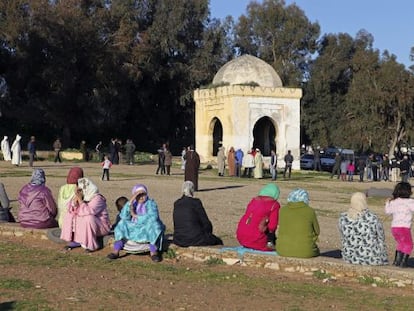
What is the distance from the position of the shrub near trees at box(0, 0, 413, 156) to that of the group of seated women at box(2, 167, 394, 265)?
107 ft

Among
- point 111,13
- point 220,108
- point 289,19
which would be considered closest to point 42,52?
point 111,13

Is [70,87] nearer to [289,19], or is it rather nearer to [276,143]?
[276,143]

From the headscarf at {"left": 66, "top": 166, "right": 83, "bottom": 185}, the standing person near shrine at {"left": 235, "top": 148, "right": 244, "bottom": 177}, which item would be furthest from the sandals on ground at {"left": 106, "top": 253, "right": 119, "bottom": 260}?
the standing person near shrine at {"left": 235, "top": 148, "right": 244, "bottom": 177}

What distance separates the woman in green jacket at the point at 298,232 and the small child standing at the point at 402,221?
3.74 ft

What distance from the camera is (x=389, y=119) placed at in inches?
2212

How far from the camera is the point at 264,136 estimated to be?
42.4m

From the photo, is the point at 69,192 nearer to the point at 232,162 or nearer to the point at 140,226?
the point at 140,226

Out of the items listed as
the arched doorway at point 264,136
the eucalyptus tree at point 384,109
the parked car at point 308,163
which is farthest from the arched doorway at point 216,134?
the eucalyptus tree at point 384,109

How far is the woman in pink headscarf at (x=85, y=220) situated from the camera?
426 inches

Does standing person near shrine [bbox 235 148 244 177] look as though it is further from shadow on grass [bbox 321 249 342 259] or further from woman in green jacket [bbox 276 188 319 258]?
woman in green jacket [bbox 276 188 319 258]

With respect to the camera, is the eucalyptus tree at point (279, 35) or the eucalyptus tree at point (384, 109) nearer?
the eucalyptus tree at point (384, 109)

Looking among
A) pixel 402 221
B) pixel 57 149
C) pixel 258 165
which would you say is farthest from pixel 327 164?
pixel 402 221

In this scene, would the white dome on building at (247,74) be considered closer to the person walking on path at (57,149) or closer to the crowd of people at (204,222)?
the person walking on path at (57,149)

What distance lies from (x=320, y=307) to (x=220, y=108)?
31982mm
